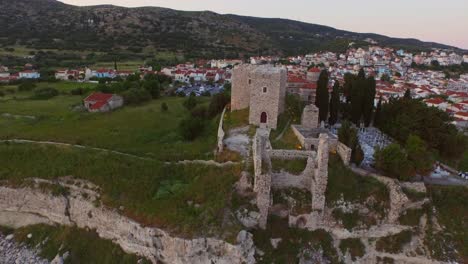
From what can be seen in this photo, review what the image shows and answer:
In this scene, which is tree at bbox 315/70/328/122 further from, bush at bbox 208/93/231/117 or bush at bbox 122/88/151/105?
bush at bbox 122/88/151/105

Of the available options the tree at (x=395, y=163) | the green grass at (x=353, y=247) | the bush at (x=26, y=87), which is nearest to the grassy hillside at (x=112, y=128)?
the bush at (x=26, y=87)

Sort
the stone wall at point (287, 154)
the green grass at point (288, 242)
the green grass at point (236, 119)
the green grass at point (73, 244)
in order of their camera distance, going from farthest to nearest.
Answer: the green grass at point (236, 119) → the stone wall at point (287, 154) → the green grass at point (73, 244) → the green grass at point (288, 242)

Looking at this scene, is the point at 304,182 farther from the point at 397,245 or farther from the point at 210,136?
the point at 210,136

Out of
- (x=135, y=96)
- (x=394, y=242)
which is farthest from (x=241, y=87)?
(x=135, y=96)

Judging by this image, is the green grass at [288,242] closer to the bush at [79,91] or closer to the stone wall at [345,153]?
the stone wall at [345,153]

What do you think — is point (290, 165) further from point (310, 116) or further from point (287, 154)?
point (310, 116)
